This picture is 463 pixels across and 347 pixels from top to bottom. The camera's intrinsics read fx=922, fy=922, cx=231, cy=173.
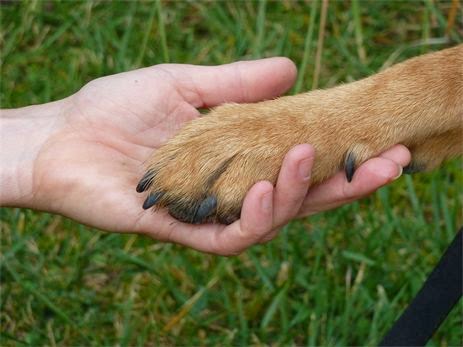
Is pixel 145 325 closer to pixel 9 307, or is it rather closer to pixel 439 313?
pixel 9 307

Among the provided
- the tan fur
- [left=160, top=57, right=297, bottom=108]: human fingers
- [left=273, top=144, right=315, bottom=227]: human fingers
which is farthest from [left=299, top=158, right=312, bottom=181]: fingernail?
[left=160, top=57, right=297, bottom=108]: human fingers

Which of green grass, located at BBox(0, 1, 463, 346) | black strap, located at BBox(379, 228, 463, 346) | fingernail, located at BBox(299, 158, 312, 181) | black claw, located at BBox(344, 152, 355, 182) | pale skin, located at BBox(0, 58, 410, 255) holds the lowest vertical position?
green grass, located at BBox(0, 1, 463, 346)

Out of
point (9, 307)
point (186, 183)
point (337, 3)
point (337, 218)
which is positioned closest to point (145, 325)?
point (9, 307)

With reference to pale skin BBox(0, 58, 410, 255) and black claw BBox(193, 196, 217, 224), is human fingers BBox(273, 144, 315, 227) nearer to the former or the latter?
pale skin BBox(0, 58, 410, 255)

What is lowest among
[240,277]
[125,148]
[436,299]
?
[240,277]

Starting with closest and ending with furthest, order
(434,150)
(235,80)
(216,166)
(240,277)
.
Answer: (216,166)
(434,150)
(235,80)
(240,277)

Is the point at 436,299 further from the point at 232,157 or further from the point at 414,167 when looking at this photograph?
the point at 232,157

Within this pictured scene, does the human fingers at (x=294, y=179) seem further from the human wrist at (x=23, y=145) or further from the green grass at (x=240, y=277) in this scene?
the green grass at (x=240, y=277)

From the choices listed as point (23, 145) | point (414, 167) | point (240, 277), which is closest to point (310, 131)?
point (414, 167)
